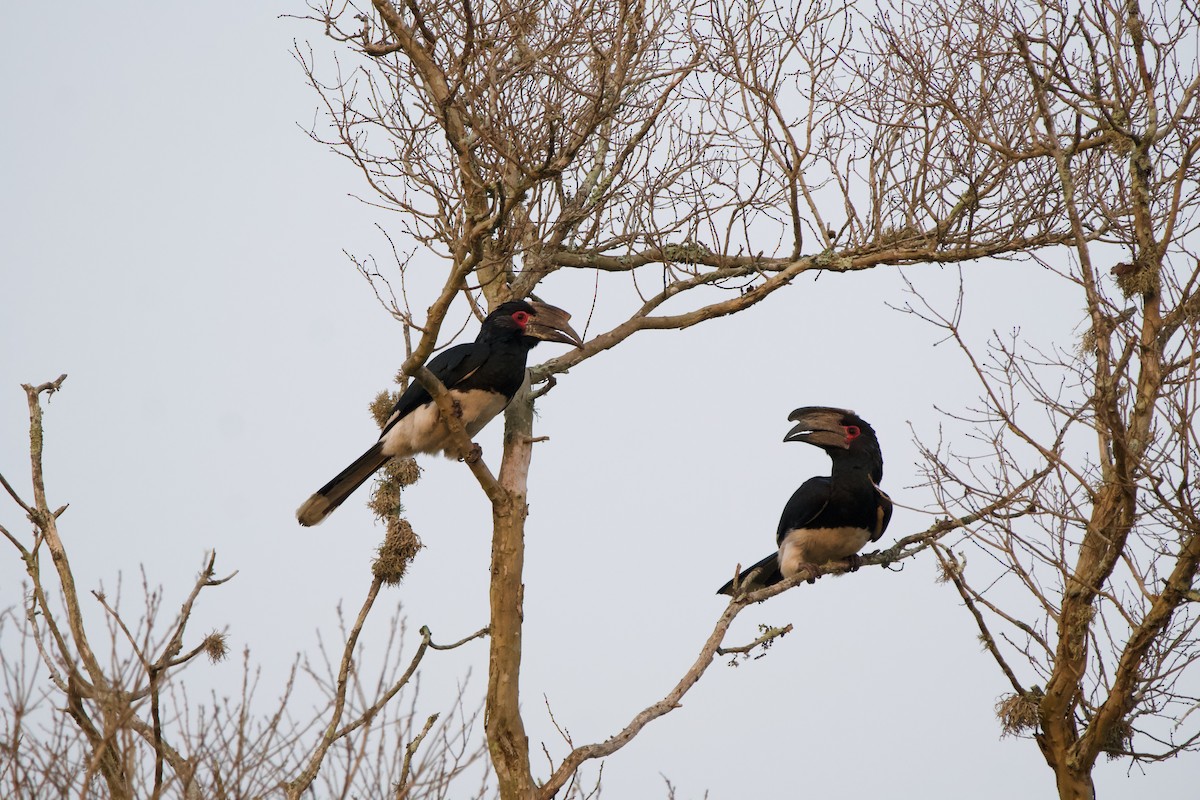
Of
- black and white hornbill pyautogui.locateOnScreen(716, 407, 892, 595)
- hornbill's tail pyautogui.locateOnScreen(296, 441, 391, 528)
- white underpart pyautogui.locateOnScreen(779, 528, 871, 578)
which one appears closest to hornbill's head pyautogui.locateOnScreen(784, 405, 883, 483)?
black and white hornbill pyautogui.locateOnScreen(716, 407, 892, 595)

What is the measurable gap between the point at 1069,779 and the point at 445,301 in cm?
351

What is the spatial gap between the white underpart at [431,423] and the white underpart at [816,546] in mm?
1859

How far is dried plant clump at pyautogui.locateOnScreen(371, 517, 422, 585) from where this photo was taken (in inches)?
278

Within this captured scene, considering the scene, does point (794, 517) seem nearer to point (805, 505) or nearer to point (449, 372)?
point (805, 505)

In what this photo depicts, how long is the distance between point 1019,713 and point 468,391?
3320 mm

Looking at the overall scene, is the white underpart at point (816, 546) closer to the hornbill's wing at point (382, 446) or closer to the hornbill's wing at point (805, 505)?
the hornbill's wing at point (805, 505)

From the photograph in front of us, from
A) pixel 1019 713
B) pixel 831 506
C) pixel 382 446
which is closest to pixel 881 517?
pixel 831 506

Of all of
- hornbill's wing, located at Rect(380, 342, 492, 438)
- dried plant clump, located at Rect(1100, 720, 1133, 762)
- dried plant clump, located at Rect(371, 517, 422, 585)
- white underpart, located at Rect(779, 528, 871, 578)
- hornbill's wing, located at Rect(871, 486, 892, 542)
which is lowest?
dried plant clump, located at Rect(1100, 720, 1133, 762)

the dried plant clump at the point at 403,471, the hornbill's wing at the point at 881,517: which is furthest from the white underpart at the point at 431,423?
the hornbill's wing at the point at 881,517

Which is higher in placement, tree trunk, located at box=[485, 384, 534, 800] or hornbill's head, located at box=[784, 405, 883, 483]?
hornbill's head, located at box=[784, 405, 883, 483]

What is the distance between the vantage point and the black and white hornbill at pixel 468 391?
7152 millimetres

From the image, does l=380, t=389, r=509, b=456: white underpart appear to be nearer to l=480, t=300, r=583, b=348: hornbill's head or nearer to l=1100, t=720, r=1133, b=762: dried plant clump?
l=480, t=300, r=583, b=348: hornbill's head

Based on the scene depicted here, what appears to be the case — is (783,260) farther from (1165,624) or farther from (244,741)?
(244,741)

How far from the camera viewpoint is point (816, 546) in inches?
292
